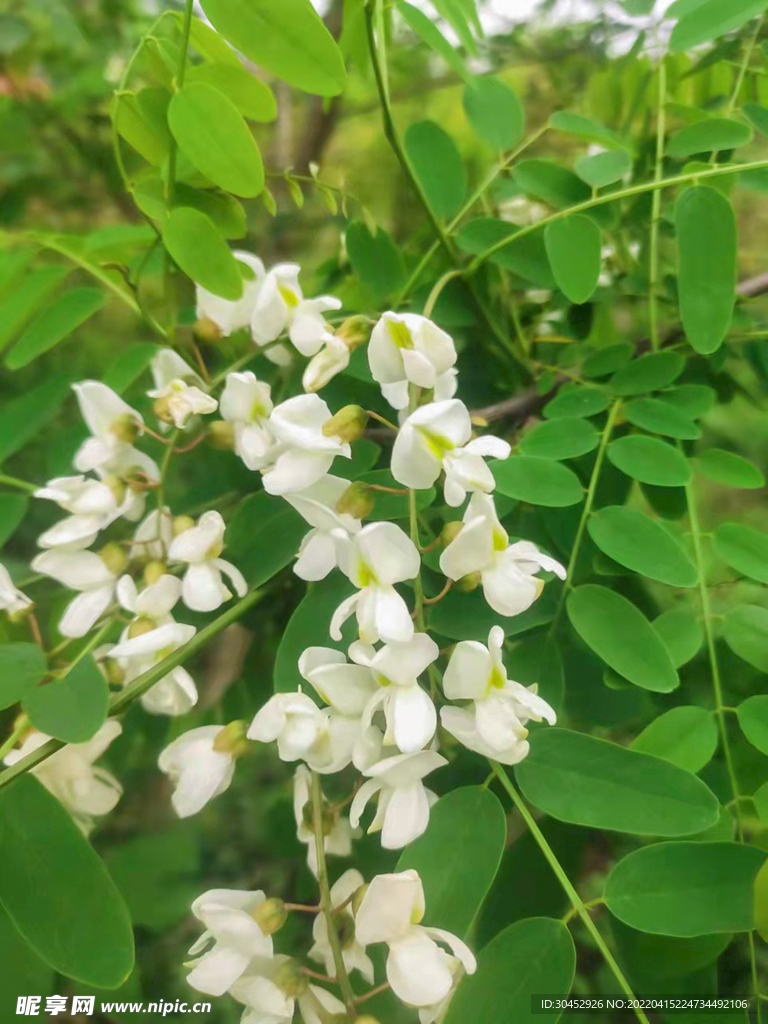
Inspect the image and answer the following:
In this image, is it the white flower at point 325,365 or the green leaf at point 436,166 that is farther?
the green leaf at point 436,166

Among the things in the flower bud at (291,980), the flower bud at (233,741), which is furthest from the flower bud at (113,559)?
the flower bud at (291,980)

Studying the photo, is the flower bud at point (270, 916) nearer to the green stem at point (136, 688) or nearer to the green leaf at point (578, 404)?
the green stem at point (136, 688)

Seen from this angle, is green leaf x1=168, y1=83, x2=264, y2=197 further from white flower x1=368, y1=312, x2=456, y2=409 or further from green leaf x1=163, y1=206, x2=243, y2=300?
white flower x1=368, y1=312, x2=456, y2=409

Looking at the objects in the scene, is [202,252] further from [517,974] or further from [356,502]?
[517,974]

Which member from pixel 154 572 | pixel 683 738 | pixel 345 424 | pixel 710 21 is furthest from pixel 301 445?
pixel 710 21

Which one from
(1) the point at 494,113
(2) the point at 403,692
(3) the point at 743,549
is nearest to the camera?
(2) the point at 403,692

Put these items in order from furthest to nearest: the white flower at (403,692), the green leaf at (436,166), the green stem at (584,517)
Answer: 1. the green leaf at (436,166)
2. the green stem at (584,517)
3. the white flower at (403,692)
